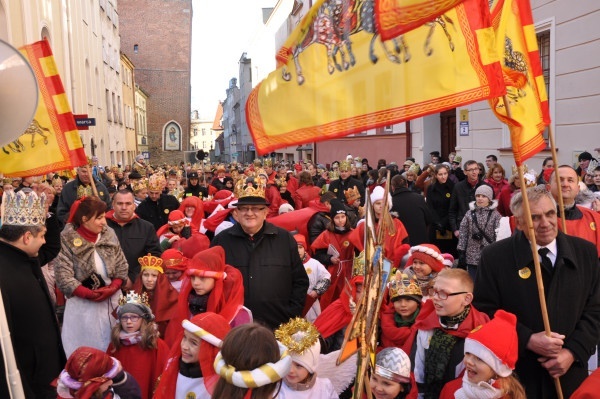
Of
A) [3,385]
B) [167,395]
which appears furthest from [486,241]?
[3,385]

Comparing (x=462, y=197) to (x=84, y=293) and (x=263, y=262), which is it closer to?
(x=263, y=262)

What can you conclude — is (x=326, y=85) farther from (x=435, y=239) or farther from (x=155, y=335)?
(x=435, y=239)

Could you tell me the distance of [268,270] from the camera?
16.9 ft

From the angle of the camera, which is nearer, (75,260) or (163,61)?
(75,260)

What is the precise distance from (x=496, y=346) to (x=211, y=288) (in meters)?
2.11

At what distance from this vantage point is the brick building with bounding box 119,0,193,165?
6525cm

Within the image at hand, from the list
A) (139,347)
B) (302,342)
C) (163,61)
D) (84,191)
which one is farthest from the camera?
(163,61)

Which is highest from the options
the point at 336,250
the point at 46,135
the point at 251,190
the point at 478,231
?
the point at 46,135

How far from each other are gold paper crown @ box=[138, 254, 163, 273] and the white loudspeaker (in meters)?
3.00

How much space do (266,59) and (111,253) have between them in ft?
174

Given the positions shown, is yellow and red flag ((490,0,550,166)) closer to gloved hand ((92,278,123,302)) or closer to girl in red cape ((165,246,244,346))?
girl in red cape ((165,246,244,346))

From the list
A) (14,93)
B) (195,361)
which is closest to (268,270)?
(195,361)

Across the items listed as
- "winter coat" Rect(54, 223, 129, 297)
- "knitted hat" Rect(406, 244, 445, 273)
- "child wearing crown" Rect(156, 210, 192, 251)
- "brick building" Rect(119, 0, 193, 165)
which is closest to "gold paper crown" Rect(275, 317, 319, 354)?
"knitted hat" Rect(406, 244, 445, 273)

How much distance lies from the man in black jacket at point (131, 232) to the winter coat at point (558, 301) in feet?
12.0
